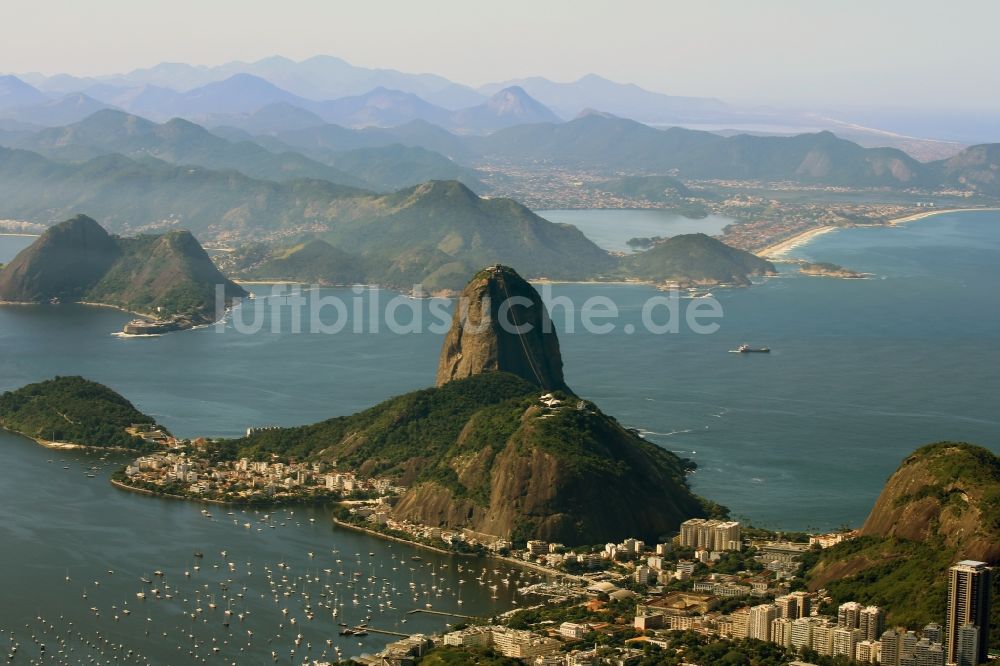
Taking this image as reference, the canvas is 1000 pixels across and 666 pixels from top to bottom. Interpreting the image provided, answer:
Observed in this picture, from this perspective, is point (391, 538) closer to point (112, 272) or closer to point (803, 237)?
point (112, 272)

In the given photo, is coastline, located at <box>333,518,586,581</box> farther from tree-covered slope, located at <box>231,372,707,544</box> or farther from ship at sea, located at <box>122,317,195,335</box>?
ship at sea, located at <box>122,317,195,335</box>

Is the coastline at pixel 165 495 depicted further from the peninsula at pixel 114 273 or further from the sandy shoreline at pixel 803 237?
the sandy shoreline at pixel 803 237

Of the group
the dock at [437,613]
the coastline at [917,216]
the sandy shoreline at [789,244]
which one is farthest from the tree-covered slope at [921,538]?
the coastline at [917,216]

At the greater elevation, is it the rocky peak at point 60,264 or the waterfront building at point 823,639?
the rocky peak at point 60,264

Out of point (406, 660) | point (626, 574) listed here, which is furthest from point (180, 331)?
point (406, 660)

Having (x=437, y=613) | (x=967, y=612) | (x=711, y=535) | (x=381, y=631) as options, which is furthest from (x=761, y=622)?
(x=381, y=631)

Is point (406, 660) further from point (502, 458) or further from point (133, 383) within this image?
point (133, 383)
